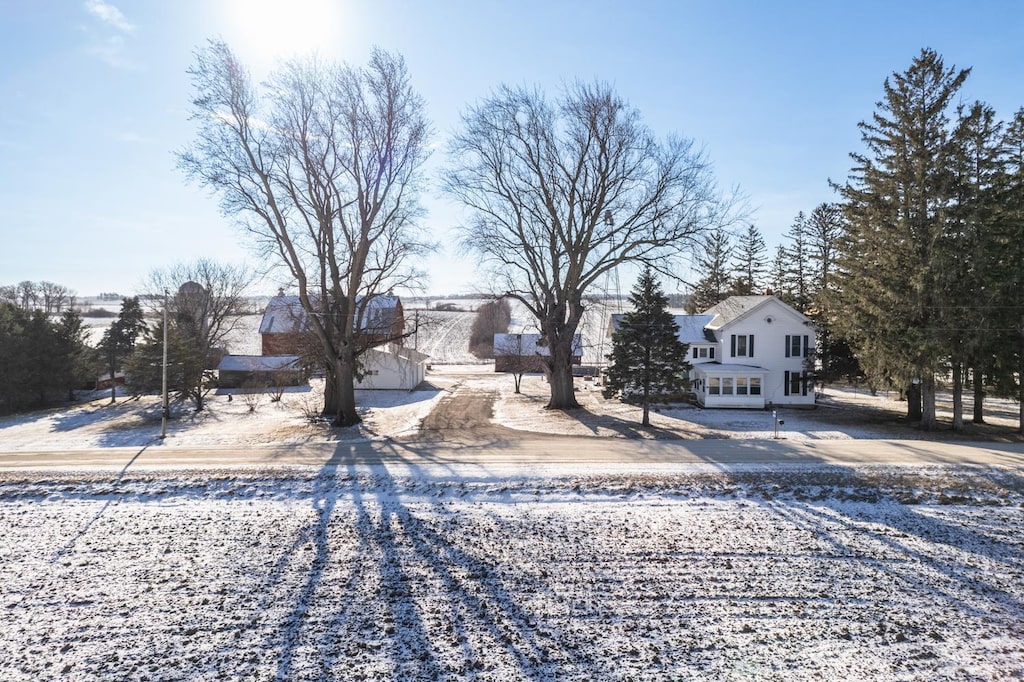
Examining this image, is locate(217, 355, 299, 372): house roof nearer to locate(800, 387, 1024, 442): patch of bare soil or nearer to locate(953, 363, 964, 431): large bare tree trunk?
locate(800, 387, 1024, 442): patch of bare soil

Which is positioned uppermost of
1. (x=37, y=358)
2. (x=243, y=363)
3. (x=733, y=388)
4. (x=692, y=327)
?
(x=692, y=327)

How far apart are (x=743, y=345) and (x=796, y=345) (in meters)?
3.10

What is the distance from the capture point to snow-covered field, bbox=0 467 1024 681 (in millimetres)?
6590

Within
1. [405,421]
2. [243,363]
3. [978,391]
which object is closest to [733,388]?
[978,391]

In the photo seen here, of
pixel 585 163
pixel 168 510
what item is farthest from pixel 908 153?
pixel 168 510

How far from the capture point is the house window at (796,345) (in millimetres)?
32062

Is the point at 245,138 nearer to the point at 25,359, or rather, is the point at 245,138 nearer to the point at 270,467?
the point at 270,467

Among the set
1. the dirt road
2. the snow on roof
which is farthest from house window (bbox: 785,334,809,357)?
the dirt road

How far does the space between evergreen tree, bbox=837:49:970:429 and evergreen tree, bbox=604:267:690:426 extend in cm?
802

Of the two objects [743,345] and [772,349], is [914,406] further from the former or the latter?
[743,345]

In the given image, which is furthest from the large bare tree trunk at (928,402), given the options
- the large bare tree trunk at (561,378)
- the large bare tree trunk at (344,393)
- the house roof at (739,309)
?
the large bare tree trunk at (344,393)

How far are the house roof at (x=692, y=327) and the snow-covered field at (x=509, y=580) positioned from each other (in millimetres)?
21267

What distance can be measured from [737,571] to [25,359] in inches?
1540

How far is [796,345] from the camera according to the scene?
32156 mm
